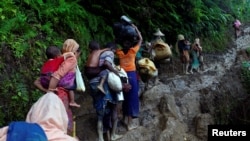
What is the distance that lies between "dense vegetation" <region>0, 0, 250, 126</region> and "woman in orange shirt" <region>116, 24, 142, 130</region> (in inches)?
64.0

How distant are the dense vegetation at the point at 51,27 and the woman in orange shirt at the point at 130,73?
5.34 ft

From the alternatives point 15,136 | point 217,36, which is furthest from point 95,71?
point 217,36

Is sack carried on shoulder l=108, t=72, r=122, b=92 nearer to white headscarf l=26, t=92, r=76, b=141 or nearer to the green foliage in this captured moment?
white headscarf l=26, t=92, r=76, b=141

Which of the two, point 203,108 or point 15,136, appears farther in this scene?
point 203,108

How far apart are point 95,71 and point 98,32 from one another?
3998 millimetres

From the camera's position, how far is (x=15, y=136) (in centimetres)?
260

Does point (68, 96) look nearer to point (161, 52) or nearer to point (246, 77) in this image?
point (161, 52)

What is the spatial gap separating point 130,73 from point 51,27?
2.71 metres

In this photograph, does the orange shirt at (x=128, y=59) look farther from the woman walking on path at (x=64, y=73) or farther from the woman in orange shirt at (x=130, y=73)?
the woman walking on path at (x=64, y=73)

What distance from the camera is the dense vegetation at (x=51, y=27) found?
6637mm

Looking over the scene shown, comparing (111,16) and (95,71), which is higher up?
(111,16)

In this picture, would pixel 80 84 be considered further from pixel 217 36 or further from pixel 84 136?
pixel 217 36

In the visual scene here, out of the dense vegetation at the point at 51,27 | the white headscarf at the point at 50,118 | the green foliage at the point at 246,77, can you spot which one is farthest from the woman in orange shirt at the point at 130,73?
the white headscarf at the point at 50,118

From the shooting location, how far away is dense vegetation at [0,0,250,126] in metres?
6.64
